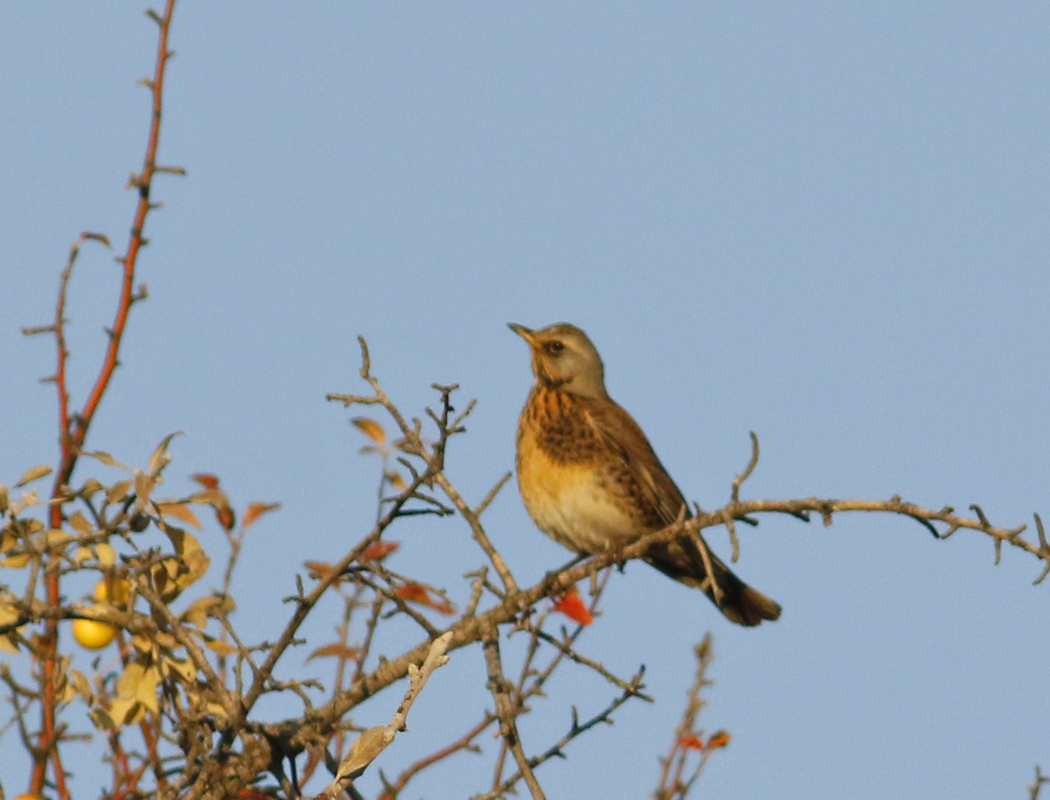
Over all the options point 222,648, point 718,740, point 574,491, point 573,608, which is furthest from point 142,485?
point 574,491

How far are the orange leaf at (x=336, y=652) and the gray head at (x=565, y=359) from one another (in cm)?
277

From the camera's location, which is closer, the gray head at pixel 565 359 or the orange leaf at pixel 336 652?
the orange leaf at pixel 336 652

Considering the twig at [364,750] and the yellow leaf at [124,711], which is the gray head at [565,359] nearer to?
the yellow leaf at [124,711]

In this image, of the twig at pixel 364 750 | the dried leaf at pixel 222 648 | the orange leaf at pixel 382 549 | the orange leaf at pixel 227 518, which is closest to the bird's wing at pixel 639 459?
the orange leaf at pixel 382 549

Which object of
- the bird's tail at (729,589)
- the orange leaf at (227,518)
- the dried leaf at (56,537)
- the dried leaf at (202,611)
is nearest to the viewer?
the dried leaf at (56,537)

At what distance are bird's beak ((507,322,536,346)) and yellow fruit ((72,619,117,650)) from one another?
3856 millimetres

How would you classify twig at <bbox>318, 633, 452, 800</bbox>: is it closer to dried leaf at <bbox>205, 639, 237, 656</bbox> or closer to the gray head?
dried leaf at <bbox>205, 639, 237, 656</bbox>

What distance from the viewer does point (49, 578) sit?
3217 millimetres

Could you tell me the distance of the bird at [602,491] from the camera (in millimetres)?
6215

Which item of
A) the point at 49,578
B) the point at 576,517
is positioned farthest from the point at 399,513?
the point at 576,517

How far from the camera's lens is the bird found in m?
6.21

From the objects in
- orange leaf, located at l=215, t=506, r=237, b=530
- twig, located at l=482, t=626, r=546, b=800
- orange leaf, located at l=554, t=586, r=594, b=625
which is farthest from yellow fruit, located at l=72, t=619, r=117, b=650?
orange leaf, located at l=554, t=586, r=594, b=625

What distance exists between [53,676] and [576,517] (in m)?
3.19

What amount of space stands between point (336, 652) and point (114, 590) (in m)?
1.06
